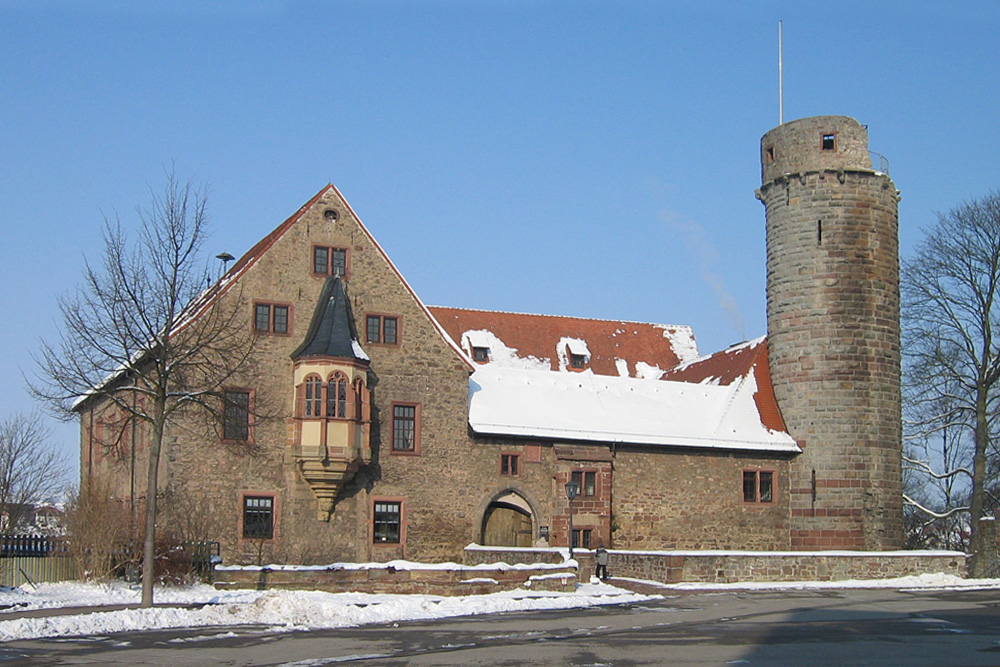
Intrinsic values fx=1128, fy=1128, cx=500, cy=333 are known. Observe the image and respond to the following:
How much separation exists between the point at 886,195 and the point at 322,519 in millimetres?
21155

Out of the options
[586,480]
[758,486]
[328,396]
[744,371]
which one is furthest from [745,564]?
[328,396]

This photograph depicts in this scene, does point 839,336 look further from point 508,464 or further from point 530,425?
point 508,464

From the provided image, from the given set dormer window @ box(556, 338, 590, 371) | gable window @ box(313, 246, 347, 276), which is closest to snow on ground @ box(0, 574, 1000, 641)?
gable window @ box(313, 246, 347, 276)

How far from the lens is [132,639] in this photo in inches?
701

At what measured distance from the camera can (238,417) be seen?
31219 mm

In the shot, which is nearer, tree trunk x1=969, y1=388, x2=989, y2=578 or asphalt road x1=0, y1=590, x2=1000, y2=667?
asphalt road x1=0, y1=590, x2=1000, y2=667

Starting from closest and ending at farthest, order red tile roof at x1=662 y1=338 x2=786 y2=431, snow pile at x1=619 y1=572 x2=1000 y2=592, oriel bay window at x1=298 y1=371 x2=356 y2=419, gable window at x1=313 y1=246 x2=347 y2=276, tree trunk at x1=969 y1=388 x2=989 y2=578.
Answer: snow pile at x1=619 y1=572 x2=1000 y2=592, oriel bay window at x1=298 y1=371 x2=356 y2=419, gable window at x1=313 y1=246 x2=347 y2=276, tree trunk at x1=969 y1=388 x2=989 y2=578, red tile roof at x1=662 y1=338 x2=786 y2=431

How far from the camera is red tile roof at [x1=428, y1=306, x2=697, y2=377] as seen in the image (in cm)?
4762

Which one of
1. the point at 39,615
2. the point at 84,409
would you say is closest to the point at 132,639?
the point at 39,615

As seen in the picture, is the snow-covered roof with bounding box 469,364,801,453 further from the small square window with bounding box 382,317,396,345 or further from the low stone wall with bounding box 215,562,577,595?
the low stone wall with bounding box 215,562,577,595

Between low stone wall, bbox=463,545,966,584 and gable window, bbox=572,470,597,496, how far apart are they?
13.2 ft

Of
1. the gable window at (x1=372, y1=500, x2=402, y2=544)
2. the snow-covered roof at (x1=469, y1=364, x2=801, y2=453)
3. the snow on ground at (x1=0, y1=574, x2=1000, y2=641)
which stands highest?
the snow-covered roof at (x1=469, y1=364, x2=801, y2=453)

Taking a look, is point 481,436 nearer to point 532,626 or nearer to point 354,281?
point 354,281

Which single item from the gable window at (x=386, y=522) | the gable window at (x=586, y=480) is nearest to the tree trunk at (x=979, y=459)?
the gable window at (x=586, y=480)
